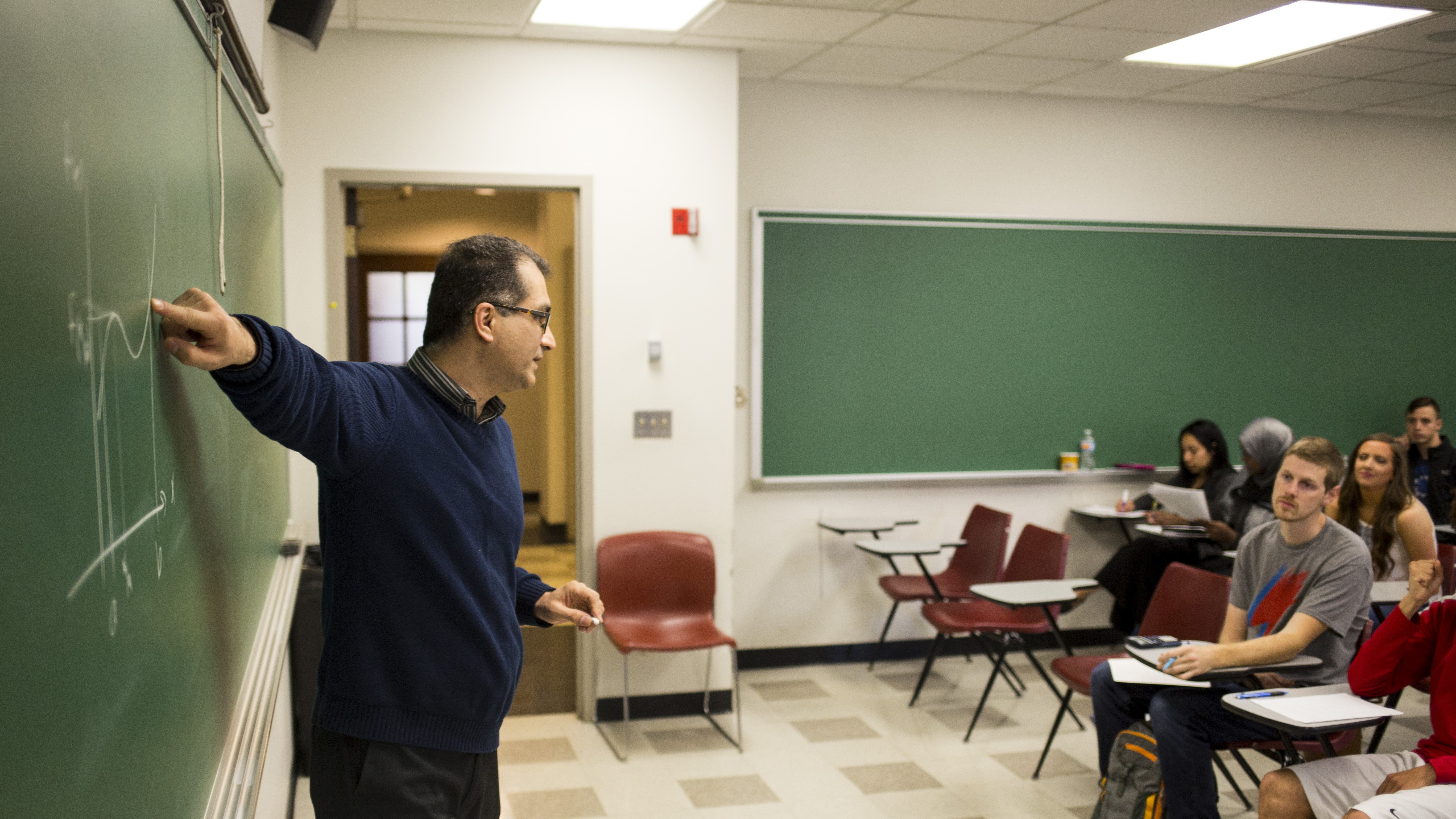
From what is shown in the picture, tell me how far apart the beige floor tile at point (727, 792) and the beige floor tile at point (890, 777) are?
0.36 meters

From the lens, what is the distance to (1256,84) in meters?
5.25

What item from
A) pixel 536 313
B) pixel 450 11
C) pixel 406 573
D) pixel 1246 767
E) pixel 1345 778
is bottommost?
pixel 1246 767

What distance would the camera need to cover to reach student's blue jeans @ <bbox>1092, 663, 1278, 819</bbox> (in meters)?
2.95

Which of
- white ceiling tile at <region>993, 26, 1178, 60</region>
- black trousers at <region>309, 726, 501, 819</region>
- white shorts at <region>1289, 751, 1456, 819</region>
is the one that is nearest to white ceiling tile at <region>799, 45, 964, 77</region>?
white ceiling tile at <region>993, 26, 1178, 60</region>

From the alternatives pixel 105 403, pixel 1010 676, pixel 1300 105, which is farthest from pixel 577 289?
pixel 1300 105

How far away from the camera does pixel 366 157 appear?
420cm

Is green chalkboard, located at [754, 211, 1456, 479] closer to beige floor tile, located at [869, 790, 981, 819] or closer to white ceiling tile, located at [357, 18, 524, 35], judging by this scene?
white ceiling tile, located at [357, 18, 524, 35]

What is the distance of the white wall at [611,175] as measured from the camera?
13.6 feet

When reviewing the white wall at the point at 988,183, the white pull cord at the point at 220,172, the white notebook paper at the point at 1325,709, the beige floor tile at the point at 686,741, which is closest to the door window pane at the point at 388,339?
the white wall at the point at 988,183

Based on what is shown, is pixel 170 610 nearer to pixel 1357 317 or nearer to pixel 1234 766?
pixel 1234 766

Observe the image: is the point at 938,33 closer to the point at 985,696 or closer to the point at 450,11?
the point at 450,11

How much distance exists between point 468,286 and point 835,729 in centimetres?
341

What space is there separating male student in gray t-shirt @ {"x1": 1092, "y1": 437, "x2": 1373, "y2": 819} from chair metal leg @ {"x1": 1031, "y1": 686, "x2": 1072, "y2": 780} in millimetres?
658

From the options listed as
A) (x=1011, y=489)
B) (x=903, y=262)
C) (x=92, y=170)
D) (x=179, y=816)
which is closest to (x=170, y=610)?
(x=179, y=816)
